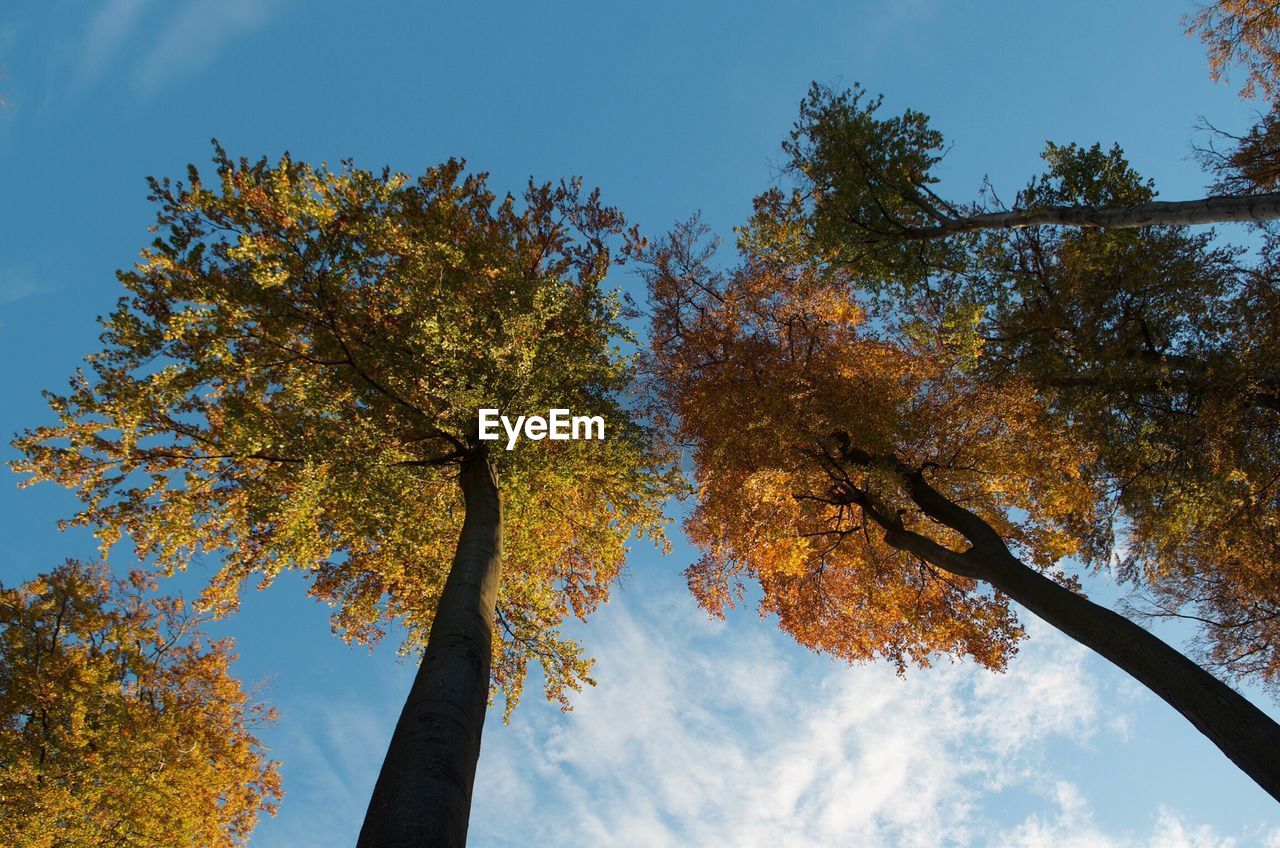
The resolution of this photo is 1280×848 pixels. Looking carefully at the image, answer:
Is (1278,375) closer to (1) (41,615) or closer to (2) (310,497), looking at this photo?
(2) (310,497)

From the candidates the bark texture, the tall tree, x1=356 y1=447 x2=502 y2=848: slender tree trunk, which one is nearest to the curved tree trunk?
the bark texture

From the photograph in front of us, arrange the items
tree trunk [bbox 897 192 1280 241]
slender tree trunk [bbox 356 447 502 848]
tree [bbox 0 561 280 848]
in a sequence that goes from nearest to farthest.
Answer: slender tree trunk [bbox 356 447 502 848] < tree trunk [bbox 897 192 1280 241] < tree [bbox 0 561 280 848]

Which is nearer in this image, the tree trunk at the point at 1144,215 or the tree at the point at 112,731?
the tree trunk at the point at 1144,215

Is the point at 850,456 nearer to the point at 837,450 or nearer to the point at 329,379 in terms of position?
the point at 837,450

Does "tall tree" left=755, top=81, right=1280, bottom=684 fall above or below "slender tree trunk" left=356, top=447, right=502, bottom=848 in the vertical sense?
above

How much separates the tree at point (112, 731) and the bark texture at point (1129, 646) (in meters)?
16.6

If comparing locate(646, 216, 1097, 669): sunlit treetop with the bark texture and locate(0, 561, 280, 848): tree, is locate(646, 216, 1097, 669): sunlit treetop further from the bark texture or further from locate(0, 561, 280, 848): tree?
locate(0, 561, 280, 848): tree

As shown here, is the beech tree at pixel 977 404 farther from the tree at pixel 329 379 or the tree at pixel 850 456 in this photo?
the tree at pixel 329 379

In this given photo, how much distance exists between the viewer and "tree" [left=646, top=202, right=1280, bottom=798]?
13.1m

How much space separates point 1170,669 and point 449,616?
27.3 ft

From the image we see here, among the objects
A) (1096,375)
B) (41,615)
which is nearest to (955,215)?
(1096,375)

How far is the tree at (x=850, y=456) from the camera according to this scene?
1312 cm

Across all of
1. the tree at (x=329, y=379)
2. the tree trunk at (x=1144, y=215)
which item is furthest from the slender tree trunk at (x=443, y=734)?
the tree trunk at (x=1144, y=215)

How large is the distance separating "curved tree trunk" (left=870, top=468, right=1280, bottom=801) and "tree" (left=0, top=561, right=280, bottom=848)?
657 inches
